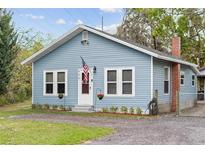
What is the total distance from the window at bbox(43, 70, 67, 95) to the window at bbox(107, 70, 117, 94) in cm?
261

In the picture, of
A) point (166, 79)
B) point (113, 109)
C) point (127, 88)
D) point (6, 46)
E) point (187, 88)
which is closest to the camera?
point (127, 88)

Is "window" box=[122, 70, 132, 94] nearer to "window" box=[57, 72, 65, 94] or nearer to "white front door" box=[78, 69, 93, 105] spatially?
"white front door" box=[78, 69, 93, 105]

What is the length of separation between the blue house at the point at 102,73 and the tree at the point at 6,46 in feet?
8.01

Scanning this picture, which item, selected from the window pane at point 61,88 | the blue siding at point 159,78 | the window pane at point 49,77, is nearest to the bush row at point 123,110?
the blue siding at point 159,78

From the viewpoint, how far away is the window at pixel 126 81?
17.0 meters

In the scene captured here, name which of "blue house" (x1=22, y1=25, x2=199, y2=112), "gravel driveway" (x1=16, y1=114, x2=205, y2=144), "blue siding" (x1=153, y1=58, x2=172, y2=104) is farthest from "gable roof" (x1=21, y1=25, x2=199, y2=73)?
"gravel driveway" (x1=16, y1=114, x2=205, y2=144)

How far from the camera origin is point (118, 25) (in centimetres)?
3634

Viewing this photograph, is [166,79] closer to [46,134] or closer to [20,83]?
[46,134]

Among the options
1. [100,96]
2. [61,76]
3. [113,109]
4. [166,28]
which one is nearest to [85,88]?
[100,96]

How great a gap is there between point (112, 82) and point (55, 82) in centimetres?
346

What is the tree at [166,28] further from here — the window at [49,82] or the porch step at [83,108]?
the porch step at [83,108]

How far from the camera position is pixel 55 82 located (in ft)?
62.8

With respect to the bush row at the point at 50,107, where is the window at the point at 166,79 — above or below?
above
